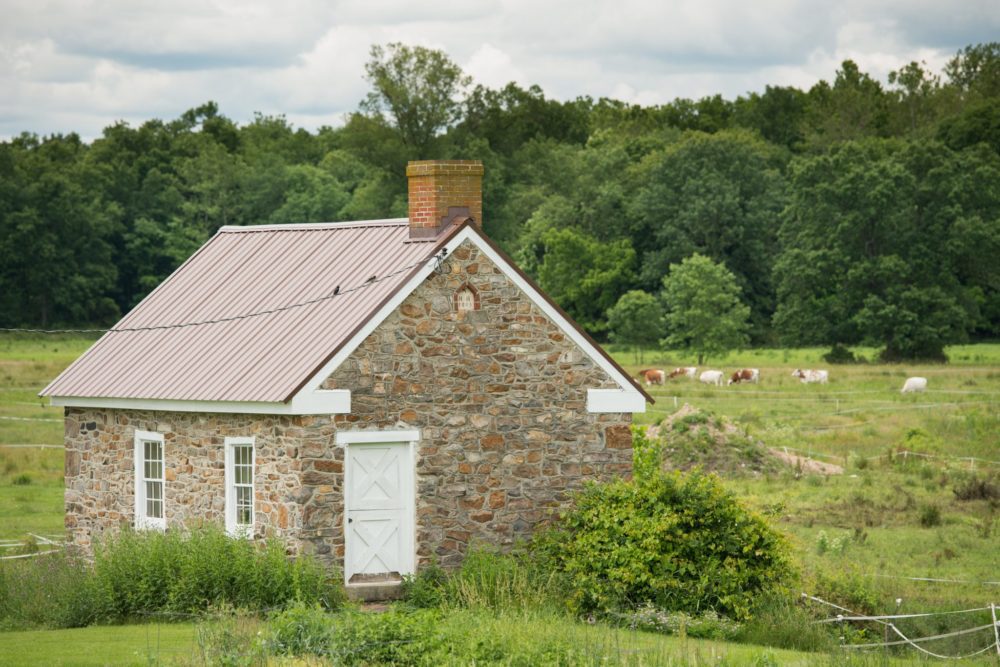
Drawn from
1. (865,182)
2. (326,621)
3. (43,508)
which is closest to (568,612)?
(326,621)

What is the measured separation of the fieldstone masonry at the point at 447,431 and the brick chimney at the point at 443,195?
75 centimetres

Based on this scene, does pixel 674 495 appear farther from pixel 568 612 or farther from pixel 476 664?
pixel 476 664

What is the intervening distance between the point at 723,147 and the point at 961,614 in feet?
201

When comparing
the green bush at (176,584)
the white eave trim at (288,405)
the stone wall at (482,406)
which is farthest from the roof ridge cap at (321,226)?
the green bush at (176,584)

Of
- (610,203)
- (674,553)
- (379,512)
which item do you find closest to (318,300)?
(379,512)

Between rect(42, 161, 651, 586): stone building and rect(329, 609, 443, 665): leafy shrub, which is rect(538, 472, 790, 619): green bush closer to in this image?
rect(42, 161, 651, 586): stone building

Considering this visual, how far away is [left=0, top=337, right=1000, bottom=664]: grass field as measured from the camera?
23.0 m

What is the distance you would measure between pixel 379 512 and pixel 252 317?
4208 mm

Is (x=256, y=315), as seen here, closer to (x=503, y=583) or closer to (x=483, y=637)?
(x=503, y=583)

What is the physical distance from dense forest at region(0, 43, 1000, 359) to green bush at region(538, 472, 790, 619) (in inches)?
1885

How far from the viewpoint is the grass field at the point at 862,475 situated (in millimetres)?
22953

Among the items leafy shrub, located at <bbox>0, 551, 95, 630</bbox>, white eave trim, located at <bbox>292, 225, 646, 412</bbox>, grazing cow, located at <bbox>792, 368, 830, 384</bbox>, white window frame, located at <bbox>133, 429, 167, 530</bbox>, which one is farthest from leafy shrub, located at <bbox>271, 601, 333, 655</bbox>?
grazing cow, located at <bbox>792, 368, 830, 384</bbox>

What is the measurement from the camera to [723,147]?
79812mm

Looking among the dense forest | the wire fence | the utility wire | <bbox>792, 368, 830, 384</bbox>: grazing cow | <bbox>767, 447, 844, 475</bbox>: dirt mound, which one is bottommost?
the wire fence
